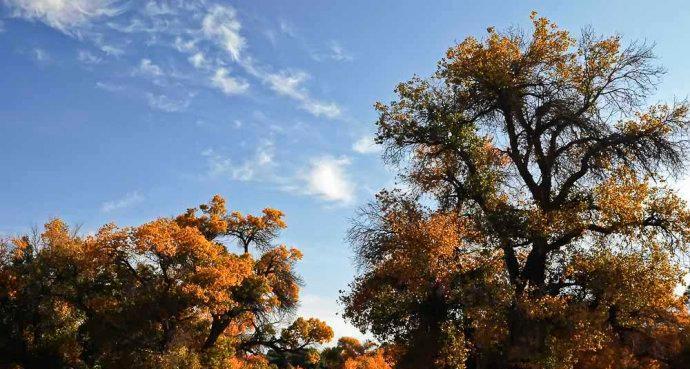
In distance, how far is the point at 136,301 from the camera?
29.0 meters

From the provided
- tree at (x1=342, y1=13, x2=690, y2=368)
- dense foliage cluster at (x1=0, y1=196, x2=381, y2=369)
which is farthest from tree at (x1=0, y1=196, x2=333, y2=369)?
tree at (x1=342, y1=13, x2=690, y2=368)

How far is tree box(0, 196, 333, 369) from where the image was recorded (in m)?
28.7

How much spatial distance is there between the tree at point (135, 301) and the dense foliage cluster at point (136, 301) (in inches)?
2.1

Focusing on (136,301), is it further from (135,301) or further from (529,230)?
(529,230)

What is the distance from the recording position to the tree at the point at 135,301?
28.7 meters

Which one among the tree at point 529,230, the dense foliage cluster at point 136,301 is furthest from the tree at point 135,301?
the tree at point 529,230

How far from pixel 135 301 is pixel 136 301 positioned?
0.27ft

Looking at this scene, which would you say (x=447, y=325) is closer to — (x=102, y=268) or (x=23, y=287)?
(x=102, y=268)

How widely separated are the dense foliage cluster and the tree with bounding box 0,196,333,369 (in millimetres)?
54

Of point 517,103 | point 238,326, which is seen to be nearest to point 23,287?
point 238,326

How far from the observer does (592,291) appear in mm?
21000

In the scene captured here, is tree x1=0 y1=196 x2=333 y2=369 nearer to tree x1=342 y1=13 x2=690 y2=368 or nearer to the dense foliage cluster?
the dense foliage cluster

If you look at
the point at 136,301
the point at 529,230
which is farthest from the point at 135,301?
the point at 529,230

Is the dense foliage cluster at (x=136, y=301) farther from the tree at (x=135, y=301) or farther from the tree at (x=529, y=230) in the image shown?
the tree at (x=529, y=230)
